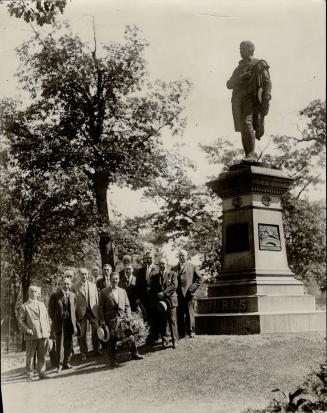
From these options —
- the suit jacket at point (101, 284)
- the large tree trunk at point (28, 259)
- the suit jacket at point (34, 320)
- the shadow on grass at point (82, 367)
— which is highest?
the large tree trunk at point (28, 259)

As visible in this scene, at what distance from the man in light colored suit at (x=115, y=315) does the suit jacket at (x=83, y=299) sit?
230mm

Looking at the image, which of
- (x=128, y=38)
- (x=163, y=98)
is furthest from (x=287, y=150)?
(x=128, y=38)

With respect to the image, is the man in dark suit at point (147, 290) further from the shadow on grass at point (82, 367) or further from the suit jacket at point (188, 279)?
the suit jacket at point (188, 279)

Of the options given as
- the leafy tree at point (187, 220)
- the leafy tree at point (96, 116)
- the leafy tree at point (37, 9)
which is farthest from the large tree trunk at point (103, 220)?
the leafy tree at point (37, 9)

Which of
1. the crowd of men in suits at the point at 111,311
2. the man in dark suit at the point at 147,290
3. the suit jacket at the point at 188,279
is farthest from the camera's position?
the suit jacket at the point at 188,279

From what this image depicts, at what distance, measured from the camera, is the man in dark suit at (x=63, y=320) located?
8383 mm

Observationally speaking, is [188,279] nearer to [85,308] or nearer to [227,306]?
[227,306]

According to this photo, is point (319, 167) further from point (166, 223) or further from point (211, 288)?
point (211, 288)

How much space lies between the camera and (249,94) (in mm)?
10148

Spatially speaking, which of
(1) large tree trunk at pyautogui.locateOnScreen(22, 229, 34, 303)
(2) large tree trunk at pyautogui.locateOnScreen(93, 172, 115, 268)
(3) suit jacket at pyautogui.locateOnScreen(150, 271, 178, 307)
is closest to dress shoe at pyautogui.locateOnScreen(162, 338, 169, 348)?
(3) suit jacket at pyautogui.locateOnScreen(150, 271, 178, 307)

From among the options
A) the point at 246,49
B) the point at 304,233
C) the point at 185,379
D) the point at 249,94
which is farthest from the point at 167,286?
the point at 304,233

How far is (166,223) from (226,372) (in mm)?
12664

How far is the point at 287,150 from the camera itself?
20016 millimetres

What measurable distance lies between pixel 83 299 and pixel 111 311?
1.88 ft
